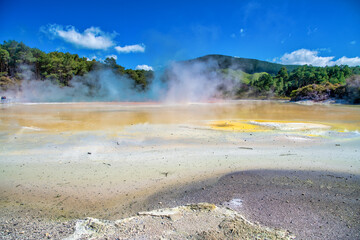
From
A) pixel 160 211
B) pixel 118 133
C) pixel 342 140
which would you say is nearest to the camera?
pixel 160 211

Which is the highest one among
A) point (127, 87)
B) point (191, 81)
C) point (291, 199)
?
point (191, 81)

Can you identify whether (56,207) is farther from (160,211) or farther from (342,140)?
(342,140)

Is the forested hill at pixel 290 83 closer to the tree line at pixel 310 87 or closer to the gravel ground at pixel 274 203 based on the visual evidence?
the tree line at pixel 310 87

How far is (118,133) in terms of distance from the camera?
373 inches

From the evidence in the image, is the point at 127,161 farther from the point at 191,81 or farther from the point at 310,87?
the point at 310,87

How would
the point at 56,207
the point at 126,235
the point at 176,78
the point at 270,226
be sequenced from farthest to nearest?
the point at 176,78
the point at 56,207
the point at 270,226
the point at 126,235

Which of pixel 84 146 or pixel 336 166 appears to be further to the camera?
pixel 84 146

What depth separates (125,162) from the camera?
19.0 ft

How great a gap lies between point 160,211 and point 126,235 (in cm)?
75

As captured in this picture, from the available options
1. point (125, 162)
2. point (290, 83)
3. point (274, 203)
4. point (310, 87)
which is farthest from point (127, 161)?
point (290, 83)

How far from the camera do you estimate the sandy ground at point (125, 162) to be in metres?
3.79

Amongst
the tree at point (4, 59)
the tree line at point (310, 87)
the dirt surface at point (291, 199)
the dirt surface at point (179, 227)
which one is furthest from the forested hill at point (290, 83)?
the tree at point (4, 59)

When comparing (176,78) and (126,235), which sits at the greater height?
(176,78)

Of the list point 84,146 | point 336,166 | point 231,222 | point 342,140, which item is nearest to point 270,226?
point 231,222
